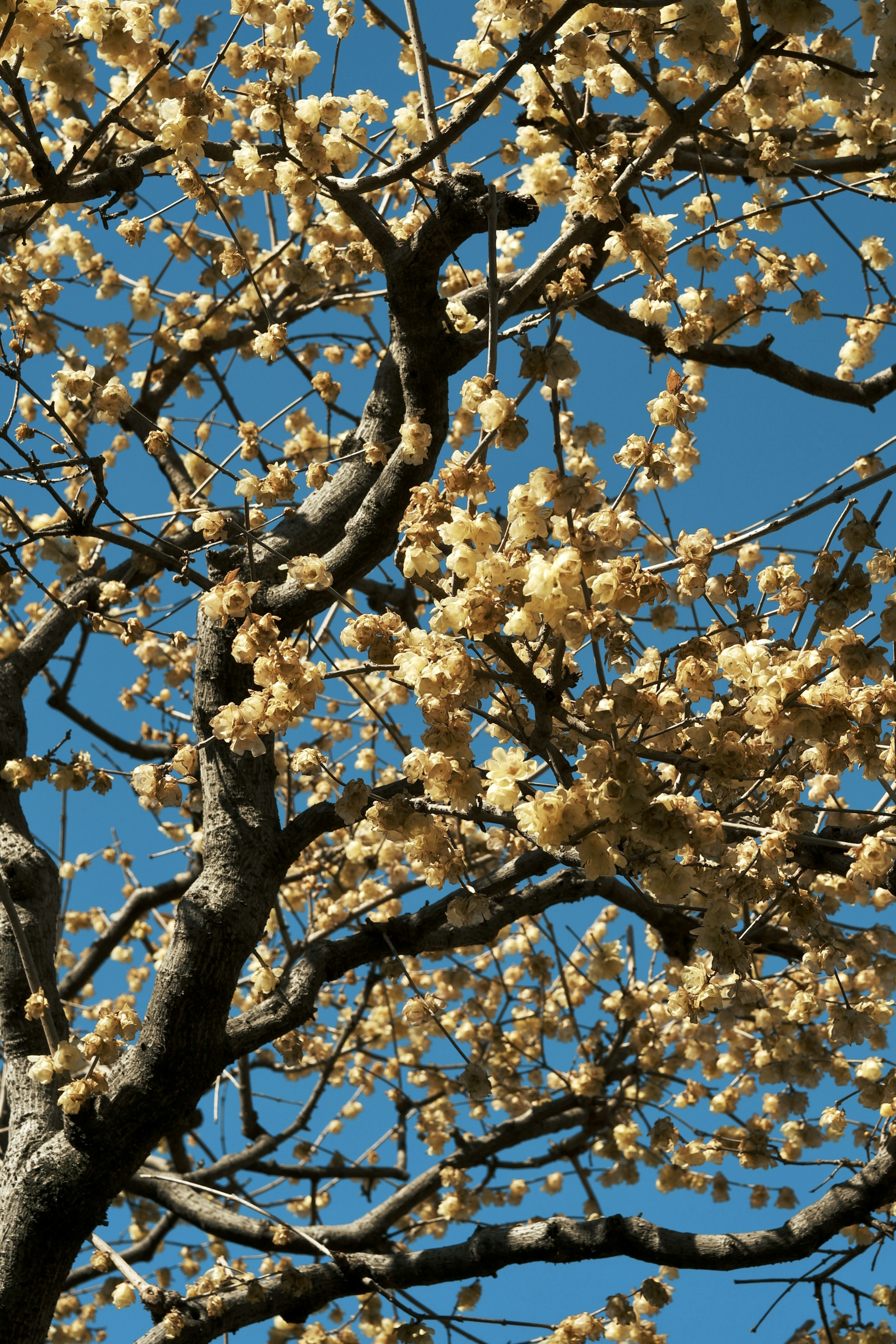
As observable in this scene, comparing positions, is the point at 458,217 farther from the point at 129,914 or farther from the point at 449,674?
the point at 129,914

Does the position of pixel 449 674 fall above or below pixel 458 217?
below

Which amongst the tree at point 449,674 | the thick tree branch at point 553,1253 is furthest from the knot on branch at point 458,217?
the thick tree branch at point 553,1253

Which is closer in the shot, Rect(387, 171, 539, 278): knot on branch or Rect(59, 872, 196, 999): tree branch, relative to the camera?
Rect(387, 171, 539, 278): knot on branch

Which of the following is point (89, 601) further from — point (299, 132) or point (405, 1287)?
point (405, 1287)

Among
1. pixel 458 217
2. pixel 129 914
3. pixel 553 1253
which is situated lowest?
pixel 553 1253

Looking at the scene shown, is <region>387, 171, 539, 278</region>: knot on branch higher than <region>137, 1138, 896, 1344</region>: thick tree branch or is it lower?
higher

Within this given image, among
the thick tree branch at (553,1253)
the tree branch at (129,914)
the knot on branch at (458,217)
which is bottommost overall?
the thick tree branch at (553,1253)

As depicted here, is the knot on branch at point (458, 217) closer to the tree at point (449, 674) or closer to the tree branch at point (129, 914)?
the tree at point (449, 674)

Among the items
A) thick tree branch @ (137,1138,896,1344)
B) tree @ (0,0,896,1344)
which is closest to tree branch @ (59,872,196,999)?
tree @ (0,0,896,1344)

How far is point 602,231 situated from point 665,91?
0.55 metres

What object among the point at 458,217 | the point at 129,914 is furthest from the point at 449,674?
the point at 129,914

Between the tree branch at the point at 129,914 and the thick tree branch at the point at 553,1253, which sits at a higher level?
the tree branch at the point at 129,914

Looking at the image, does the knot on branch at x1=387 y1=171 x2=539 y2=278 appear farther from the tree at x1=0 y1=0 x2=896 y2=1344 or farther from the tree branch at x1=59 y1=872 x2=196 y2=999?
the tree branch at x1=59 y1=872 x2=196 y2=999

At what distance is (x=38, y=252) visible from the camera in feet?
19.0
